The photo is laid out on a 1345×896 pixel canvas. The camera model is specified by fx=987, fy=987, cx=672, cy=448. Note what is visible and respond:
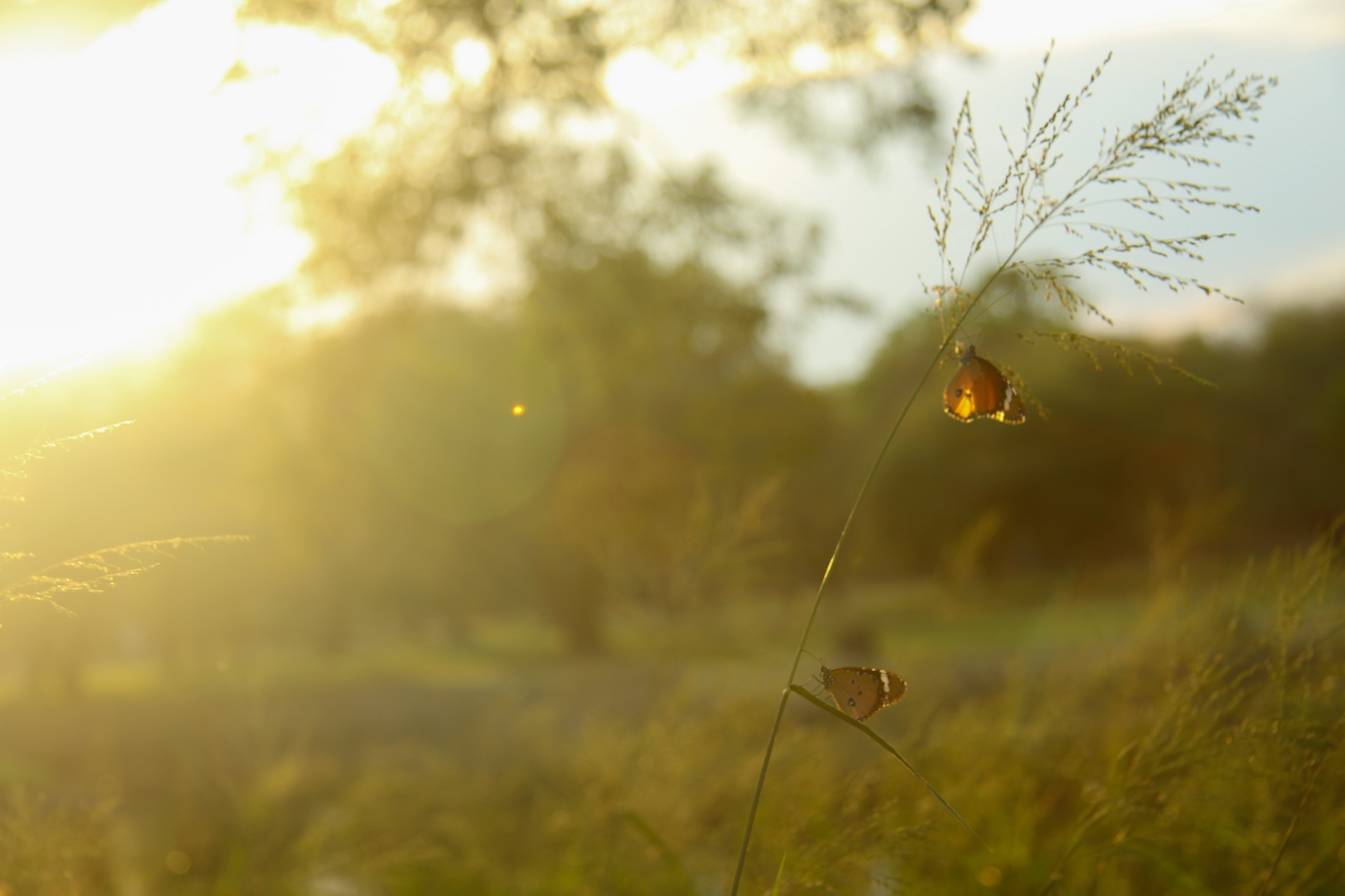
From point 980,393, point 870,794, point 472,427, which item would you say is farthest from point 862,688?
point 472,427

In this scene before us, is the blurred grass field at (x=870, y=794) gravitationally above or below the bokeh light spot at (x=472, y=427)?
below

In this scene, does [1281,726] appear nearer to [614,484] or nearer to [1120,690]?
[1120,690]

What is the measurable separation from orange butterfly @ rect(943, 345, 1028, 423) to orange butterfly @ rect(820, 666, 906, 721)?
0.39 metres

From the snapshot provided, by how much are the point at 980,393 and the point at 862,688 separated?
0.46 m

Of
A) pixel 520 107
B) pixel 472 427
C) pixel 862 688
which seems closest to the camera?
pixel 862 688

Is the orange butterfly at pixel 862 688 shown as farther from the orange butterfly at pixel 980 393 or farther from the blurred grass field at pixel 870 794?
the blurred grass field at pixel 870 794

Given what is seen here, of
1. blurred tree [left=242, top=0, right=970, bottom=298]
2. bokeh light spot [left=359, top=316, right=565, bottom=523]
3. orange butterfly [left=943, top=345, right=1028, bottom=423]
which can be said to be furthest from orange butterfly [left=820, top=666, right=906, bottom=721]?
bokeh light spot [left=359, top=316, right=565, bottom=523]

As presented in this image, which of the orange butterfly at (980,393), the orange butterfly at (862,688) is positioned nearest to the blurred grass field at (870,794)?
the orange butterfly at (862,688)

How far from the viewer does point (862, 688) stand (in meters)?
1.43

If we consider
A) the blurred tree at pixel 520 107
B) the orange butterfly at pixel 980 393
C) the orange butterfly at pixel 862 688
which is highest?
the blurred tree at pixel 520 107

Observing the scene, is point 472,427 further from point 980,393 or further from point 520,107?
point 980,393

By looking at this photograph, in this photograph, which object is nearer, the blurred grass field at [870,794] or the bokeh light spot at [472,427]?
the blurred grass field at [870,794]

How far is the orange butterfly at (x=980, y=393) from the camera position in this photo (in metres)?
1.43

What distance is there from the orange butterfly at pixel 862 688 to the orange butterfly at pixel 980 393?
0.39 m
